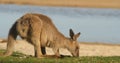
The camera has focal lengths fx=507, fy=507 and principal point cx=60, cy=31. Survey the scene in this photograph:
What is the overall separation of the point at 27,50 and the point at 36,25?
5545 millimetres

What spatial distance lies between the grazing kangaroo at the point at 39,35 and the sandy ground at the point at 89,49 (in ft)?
13.3

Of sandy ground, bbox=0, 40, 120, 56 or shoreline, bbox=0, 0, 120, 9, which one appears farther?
shoreline, bbox=0, 0, 120, 9

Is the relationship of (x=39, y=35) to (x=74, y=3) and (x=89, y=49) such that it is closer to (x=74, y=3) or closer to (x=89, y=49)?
(x=89, y=49)

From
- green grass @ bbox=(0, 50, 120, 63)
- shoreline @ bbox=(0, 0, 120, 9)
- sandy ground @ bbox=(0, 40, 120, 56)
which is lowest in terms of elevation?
green grass @ bbox=(0, 50, 120, 63)

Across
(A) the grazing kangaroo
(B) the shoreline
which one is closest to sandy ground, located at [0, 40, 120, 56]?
(A) the grazing kangaroo

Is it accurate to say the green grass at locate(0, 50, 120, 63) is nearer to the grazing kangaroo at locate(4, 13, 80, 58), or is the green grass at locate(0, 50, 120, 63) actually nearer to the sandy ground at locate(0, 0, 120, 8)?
the grazing kangaroo at locate(4, 13, 80, 58)

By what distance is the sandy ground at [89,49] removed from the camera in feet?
55.3

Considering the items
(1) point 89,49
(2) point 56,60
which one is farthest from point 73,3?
(2) point 56,60

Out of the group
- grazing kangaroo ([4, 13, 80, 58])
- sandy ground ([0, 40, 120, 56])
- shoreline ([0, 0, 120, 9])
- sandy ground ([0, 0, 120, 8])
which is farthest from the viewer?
sandy ground ([0, 0, 120, 8])

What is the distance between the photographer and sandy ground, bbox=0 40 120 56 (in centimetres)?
1684

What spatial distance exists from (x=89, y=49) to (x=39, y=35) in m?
6.44

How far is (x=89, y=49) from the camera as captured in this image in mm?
17938

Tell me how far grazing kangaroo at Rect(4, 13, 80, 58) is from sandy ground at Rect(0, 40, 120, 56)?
4067 millimetres

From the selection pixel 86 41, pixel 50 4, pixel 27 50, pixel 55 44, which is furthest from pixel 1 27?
pixel 50 4
